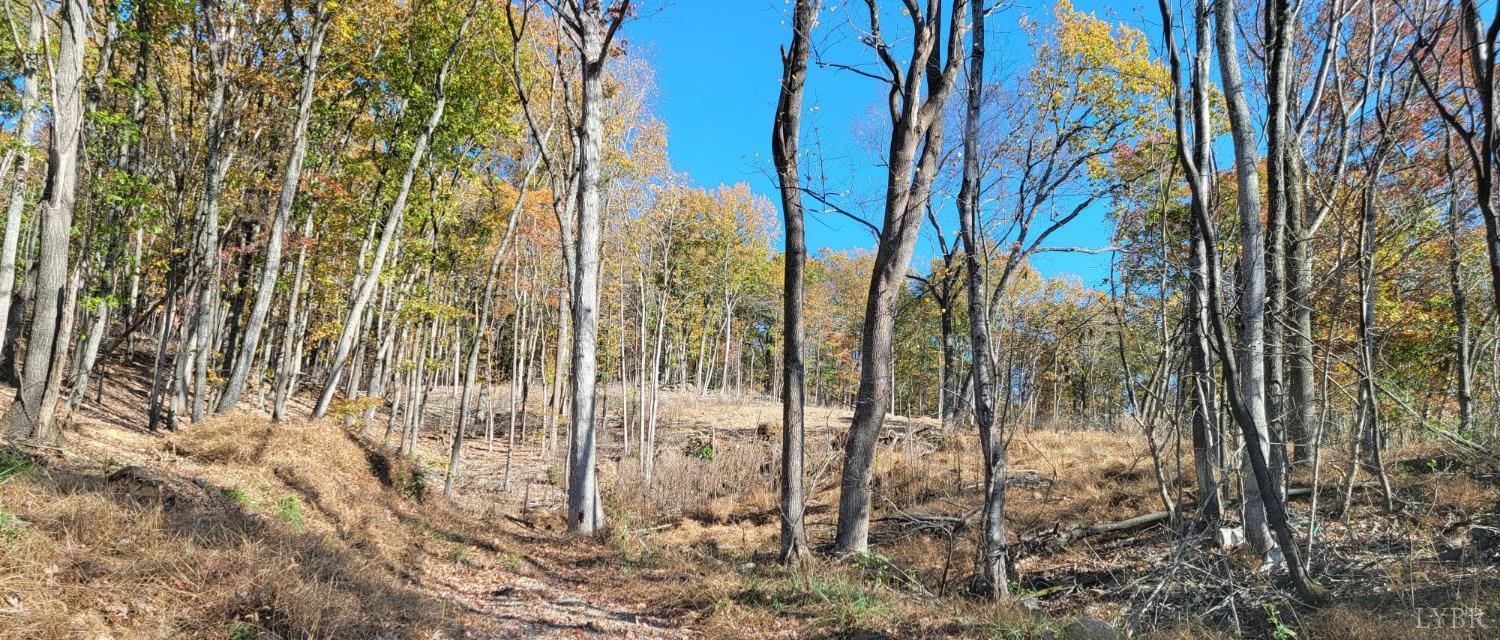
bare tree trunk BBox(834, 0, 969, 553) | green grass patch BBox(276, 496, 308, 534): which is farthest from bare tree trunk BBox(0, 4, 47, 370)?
bare tree trunk BBox(834, 0, 969, 553)

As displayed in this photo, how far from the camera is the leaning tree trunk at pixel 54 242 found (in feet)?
18.6

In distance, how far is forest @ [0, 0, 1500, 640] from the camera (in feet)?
13.5

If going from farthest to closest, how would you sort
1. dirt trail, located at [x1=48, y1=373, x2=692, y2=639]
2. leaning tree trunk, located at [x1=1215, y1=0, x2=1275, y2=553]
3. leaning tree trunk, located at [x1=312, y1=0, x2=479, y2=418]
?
leaning tree trunk, located at [x1=312, y1=0, x2=479, y2=418]
dirt trail, located at [x1=48, y1=373, x2=692, y2=639]
leaning tree trunk, located at [x1=1215, y1=0, x2=1275, y2=553]

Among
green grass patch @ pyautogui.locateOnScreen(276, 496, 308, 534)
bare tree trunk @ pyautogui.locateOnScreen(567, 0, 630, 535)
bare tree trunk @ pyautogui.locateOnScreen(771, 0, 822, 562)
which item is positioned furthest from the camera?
bare tree trunk @ pyautogui.locateOnScreen(567, 0, 630, 535)

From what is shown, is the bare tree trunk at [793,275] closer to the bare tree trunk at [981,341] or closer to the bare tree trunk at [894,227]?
the bare tree trunk at [894,227]

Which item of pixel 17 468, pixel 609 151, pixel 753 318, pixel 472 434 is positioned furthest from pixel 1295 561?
pixel 753 318

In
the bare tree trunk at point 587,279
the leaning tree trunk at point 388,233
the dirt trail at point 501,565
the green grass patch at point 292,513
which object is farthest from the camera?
the leaning tree trunk at point 388,233

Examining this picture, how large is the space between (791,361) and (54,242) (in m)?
6.99

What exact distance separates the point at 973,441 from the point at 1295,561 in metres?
9.27

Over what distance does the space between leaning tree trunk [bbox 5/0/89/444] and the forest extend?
0.12 feet

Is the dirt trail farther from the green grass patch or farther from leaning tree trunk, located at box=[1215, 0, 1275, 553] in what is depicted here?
leaning tree trunk, located at box=[1215, 0, 1275, 553]

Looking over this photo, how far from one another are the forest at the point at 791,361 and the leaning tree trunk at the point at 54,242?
0.04 meters

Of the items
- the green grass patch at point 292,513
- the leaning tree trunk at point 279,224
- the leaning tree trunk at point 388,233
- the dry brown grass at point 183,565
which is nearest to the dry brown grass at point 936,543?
the dry brown grass at point 183,565

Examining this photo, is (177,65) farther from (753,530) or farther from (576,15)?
(753,530)
